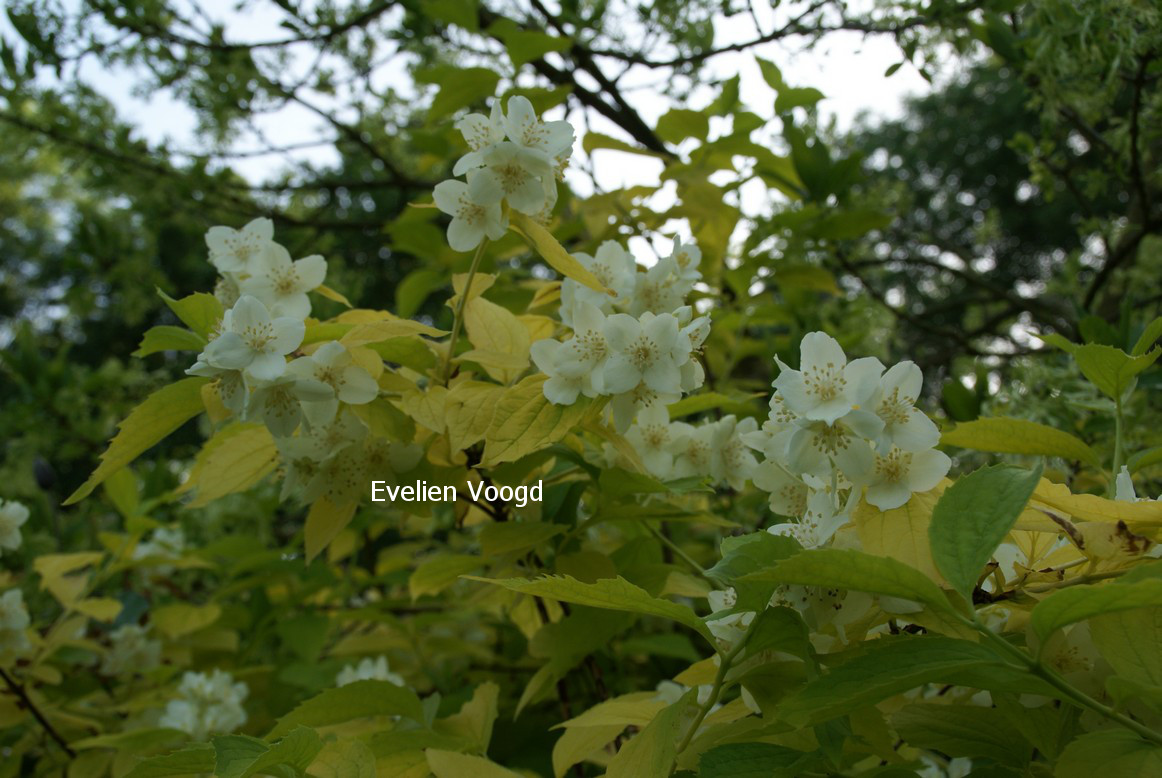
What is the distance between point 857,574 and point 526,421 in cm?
43

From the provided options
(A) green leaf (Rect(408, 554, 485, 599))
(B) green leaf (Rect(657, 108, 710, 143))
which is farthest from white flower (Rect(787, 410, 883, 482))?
(B) green leaf (Rect(657, 108, 710, 143))

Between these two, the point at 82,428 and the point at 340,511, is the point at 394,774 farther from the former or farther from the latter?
the point at 82,428

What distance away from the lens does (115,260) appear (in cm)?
350

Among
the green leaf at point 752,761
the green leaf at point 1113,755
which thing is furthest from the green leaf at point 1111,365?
the green leaf at point 752,761

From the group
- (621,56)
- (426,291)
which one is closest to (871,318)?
(621,56)

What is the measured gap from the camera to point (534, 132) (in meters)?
1.00

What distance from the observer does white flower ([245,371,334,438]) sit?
930 mm

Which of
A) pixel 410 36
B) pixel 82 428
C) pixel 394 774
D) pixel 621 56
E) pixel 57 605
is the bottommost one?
pixel 394 774

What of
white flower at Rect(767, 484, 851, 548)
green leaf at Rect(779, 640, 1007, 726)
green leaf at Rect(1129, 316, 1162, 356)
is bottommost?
green leaf at Rect(779, 640, 1007, 726)

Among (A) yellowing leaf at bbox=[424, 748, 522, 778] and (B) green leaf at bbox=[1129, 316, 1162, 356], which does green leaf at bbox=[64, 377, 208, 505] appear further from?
(B) green leaf at bbox=[1129, 316, 1162, 356]

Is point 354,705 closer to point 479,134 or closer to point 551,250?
point 551,250

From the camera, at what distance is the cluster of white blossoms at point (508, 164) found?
970 mm

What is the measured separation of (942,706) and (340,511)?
0.72 meters

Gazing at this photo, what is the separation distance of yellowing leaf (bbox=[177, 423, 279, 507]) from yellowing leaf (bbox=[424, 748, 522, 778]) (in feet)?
1.37
